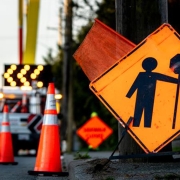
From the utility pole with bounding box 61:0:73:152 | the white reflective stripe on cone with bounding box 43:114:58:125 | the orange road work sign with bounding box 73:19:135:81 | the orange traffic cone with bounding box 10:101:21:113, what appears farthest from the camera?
the utility pole with bounding box 61:0:73:152

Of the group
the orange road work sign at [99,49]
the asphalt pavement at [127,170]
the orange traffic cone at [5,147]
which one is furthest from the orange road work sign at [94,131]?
the orange road work sign at [99,49]

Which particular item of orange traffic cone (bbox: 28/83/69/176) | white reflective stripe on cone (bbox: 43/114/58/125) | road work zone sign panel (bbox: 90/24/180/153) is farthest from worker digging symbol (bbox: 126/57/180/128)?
white reflective stripe on cone (bbox: 43/114/58/125)

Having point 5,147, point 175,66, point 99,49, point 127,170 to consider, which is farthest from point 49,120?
point 5,147

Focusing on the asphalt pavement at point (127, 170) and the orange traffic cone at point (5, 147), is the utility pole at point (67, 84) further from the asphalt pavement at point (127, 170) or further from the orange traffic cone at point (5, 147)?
the asphalt pavement at point (127, 170)

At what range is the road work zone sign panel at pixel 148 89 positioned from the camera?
27.7ft

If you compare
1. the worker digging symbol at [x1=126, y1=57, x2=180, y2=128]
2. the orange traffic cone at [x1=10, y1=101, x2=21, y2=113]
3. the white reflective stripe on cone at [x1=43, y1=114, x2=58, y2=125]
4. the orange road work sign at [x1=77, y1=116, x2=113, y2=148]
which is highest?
the orange traffic cone at [x1=10, y1=101, x2=21, y2=113]

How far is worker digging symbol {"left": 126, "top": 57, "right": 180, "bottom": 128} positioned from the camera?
8477 millimetres

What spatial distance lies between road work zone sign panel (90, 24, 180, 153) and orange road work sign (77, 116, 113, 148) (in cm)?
1803

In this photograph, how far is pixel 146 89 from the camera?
8.53m

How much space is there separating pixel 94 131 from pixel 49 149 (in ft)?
55.0

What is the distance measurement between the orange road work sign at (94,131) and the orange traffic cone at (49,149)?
15.7m

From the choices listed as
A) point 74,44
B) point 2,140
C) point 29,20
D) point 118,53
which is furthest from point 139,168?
point 74,44

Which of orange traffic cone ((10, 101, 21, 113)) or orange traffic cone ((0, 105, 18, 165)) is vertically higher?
orange traffic cone ((10, 101, 21, 113))

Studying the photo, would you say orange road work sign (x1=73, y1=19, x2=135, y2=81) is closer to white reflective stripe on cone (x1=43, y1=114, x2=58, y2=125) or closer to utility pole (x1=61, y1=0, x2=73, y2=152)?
white reflective stripe on cone (x1=43, y1=114, x2=58, y2=125)
